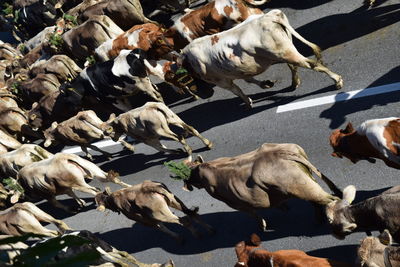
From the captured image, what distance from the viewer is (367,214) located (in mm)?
5625

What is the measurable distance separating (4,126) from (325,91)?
10394 millimetres

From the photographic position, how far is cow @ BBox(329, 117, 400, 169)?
604 centimetres

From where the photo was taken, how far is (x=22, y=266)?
2.25 metres

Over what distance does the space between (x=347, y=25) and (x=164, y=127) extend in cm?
532

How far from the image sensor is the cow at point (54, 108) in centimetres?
1311

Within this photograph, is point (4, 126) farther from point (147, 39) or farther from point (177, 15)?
point (177, 15)

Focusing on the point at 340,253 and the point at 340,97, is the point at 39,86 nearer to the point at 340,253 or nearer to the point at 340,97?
the point at 340,97

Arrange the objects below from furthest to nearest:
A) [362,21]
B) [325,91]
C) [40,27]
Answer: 1. [40,27]
2. [362,21]
3. [325,91]

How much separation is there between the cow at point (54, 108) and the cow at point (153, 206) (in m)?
5.24

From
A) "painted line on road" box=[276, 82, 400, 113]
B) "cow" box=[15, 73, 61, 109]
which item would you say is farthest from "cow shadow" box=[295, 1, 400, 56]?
"cow" box=[15, 73, 61, 109]

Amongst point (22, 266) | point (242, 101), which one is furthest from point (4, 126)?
point (22, 266)

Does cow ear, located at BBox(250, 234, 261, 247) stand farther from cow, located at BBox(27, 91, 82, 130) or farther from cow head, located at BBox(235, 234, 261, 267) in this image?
cow, located at BBox(27, 91, 82, 130)

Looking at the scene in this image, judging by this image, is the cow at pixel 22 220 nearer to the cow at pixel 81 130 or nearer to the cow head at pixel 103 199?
A: the cow head at pixel 103 199

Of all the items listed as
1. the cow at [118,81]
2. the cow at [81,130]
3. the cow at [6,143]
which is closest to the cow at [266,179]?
the cow at [118,81]
